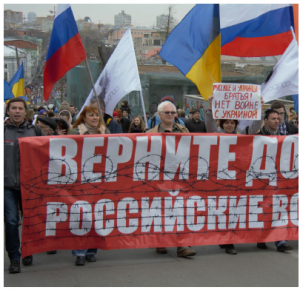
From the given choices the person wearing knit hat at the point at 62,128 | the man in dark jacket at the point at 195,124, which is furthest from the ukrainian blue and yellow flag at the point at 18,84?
the person wearing knit hat at the point at 62,128

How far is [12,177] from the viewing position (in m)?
4.76

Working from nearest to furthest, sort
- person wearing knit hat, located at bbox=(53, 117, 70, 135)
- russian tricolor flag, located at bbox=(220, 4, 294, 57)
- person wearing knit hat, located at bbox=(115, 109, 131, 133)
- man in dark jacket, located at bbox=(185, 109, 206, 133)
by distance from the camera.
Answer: person wearing knit hat, located at bbox=(53, 117, 70, 135), russian tricolor flag, located at bbox=(220, 4, 294, 57), man in dark jacket, located at bbox=(185, 109, 206, 133), person wearing knit hat, located at bbox=(115, 109, 131, 133)

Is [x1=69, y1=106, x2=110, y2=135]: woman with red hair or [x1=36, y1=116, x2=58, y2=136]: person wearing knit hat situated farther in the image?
[x1=36, y1=116, x2=58, y2=136]: person wearing knit hat

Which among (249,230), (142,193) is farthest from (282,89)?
(142,193)

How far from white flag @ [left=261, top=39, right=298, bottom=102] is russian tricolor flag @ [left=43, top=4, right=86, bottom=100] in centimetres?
262

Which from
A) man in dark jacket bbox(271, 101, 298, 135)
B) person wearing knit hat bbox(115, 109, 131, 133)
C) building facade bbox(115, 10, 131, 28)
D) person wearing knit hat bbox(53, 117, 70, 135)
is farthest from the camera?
building facade bbox(115, 10, 131, 28)

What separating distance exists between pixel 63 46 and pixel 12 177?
2.25 metres

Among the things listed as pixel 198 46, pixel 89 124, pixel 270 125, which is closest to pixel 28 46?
pixel 198 46

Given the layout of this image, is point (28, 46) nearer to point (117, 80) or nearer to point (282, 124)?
point (117, 80)

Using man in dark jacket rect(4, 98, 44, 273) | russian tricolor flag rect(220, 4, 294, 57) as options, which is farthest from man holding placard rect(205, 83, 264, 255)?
russian tricolor flag rect(220, 4, 294, 57)

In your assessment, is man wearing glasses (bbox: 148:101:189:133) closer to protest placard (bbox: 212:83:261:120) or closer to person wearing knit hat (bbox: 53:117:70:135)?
protest placard (bbox: 212:83:261:120)

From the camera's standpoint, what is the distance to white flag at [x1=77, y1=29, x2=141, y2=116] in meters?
7.29

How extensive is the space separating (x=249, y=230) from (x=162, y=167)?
1.26m

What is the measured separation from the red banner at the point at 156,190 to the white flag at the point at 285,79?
110cm
